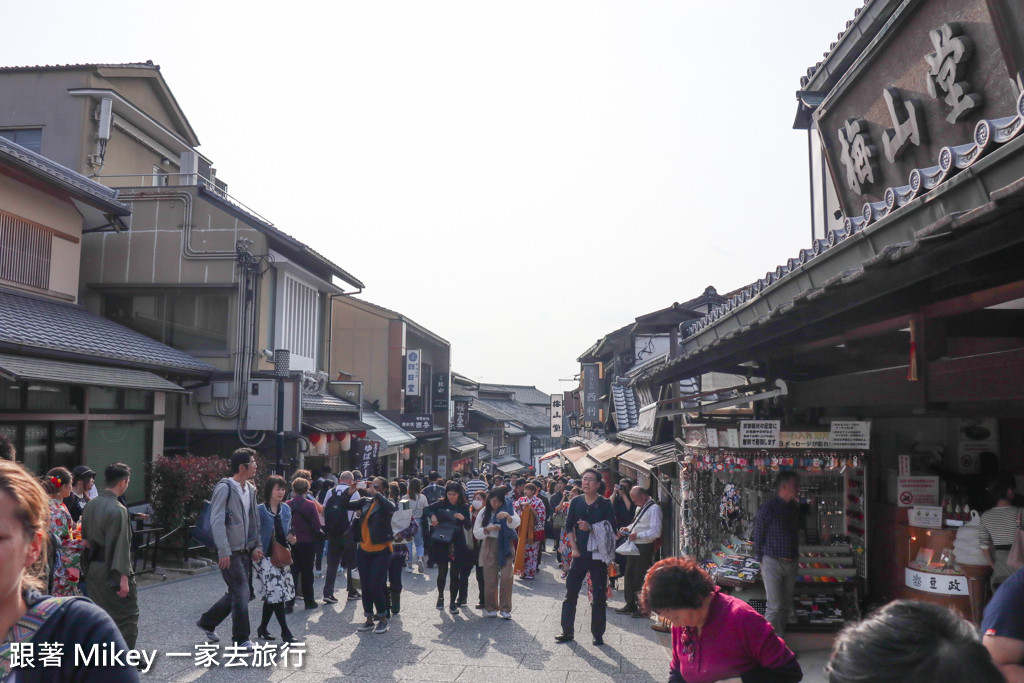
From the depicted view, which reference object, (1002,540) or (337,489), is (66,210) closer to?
(337,489)

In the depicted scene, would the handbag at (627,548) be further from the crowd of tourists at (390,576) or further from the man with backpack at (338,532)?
the man with backpack at (338,532)

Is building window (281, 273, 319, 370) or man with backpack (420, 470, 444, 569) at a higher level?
building window (281, 273, 319, 370)

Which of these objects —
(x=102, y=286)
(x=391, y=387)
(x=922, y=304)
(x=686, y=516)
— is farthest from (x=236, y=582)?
(x=391, y=387)

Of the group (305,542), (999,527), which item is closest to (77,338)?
(305,542)

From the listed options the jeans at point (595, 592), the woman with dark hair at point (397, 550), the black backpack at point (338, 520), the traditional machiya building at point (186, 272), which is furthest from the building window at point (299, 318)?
the jeans at point (595, 592)

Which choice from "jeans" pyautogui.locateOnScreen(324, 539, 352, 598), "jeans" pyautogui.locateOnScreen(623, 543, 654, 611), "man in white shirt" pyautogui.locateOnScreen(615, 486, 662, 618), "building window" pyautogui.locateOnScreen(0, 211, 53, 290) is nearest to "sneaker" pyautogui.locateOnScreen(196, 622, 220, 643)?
"jeans" pyautogui.locateOnScreen(324, 539, 352, 598)

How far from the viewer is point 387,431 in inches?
1030

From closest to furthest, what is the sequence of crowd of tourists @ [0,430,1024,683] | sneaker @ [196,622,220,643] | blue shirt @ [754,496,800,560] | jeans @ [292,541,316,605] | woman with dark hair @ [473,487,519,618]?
crowd of tourists @ [0,430,1024,683] < blue shirt @ [754,496,800,560] < sneaker @ [196,622,220,643] < woman with dark hair @ [473,487,519,618] < jeans @ [292,541,316,605]

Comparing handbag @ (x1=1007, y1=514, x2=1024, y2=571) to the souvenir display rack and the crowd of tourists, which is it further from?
the crowd of tourists

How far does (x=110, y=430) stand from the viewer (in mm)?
13781

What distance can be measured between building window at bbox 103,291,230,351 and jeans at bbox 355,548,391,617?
34.8 feet

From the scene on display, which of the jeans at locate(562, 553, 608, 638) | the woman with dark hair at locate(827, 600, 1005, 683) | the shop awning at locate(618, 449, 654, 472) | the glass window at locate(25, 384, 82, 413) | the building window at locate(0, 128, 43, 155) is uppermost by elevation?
the building window at locate(0, 128, 43, 155)

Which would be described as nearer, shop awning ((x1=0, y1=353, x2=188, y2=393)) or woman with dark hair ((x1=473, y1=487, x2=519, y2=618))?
woman with dark hair ((x1=473, y1=487, x2=519, y2=618))

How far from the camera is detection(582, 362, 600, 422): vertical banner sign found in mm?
32500
